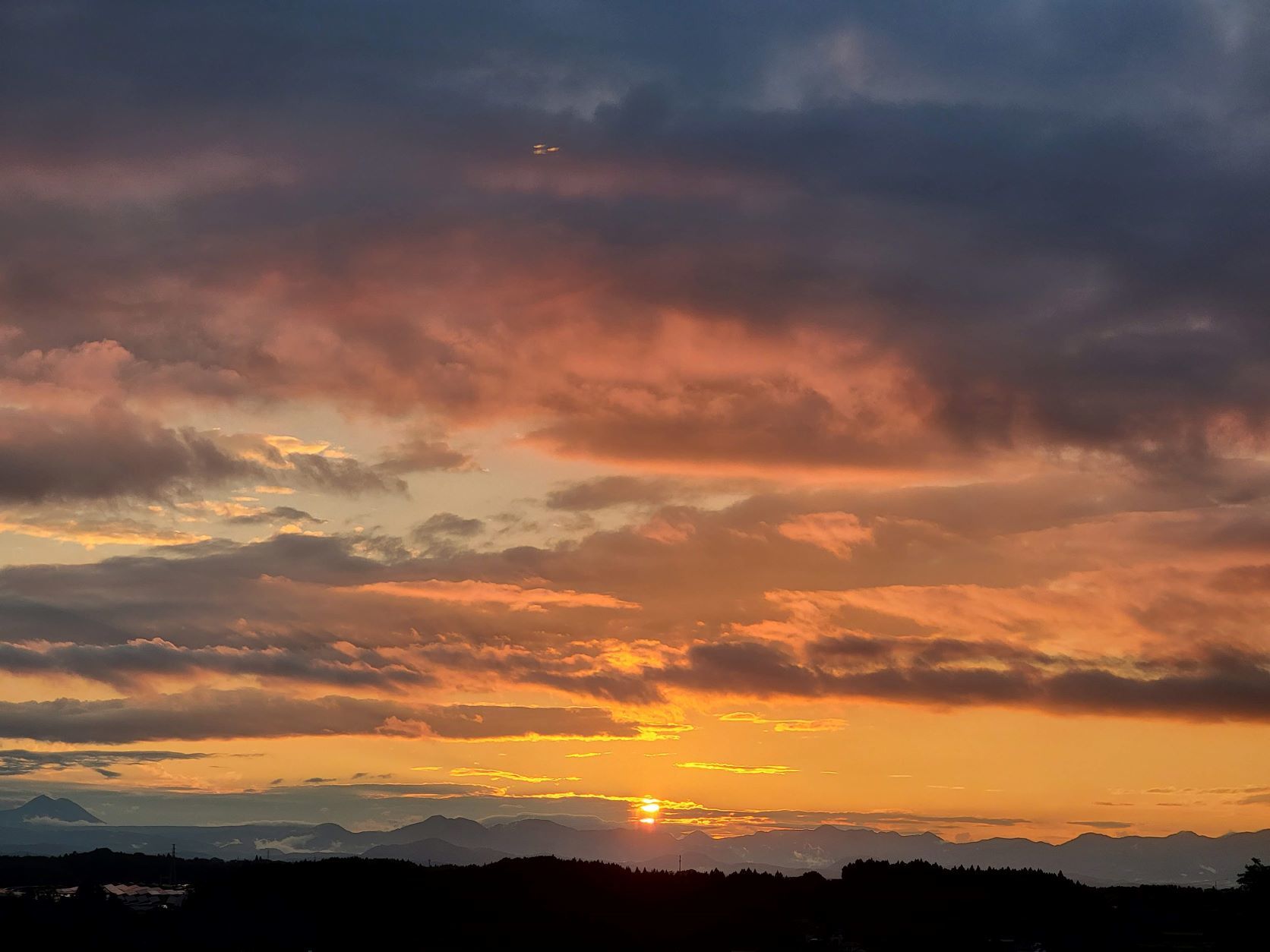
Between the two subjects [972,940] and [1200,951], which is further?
[972,940]

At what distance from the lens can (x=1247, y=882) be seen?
18912 centimetres

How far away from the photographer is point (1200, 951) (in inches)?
6811

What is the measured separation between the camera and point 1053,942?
190375 millimetres

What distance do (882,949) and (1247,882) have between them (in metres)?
50.5

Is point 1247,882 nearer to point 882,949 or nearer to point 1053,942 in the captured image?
point 1053,942

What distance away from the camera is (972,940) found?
19538 cm

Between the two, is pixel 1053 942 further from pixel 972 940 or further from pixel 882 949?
pixel 882 949

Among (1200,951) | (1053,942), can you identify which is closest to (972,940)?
(1053,942)

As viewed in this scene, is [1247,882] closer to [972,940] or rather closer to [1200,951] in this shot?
[1200,951]

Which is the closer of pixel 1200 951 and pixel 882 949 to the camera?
pixel 1200 951

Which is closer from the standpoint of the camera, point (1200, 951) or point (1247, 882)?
point (1200, 951)

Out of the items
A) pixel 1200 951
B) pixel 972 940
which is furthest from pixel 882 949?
pixel 1200 951

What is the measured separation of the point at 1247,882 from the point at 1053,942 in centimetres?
2761

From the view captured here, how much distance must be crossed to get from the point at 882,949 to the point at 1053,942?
76.5 ft
